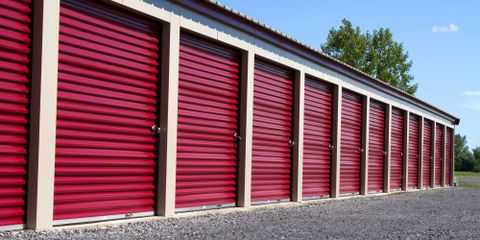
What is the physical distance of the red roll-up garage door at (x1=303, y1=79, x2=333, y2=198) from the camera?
17.0 meters

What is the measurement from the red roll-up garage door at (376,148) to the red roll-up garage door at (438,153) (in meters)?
9.32

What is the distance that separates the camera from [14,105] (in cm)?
803

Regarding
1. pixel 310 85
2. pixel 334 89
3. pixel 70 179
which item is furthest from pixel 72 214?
pixel 334 89

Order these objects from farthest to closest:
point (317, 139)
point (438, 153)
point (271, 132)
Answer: point (438, 153), point (317, 139), point (271, 132)

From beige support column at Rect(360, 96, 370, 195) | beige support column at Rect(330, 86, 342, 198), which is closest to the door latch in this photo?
beige support column at Rect(330, 86, 342, 198)

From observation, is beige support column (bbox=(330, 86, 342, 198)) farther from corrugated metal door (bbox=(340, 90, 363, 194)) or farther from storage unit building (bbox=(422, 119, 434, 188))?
storage unit building (bbox=(422, 119, 434, 188))

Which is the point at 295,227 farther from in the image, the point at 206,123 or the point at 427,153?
the point at 427,153

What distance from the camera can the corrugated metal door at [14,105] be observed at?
7.88 m

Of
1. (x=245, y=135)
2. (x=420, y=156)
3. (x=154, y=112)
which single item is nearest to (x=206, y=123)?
(x=245, y=135)

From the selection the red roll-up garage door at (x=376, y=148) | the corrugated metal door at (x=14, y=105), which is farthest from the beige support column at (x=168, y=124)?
the red roll-up garage door at (x=376, y=148)

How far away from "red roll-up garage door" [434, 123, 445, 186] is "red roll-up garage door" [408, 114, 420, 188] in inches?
152

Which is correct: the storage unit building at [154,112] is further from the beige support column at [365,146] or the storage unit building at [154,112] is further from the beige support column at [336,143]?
the beige support column at [365,146]

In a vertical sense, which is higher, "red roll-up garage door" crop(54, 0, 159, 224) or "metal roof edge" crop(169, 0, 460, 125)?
"metal roof edge" crop(169, 0, 460, 125)

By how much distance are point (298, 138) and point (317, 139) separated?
1719 millimetres
